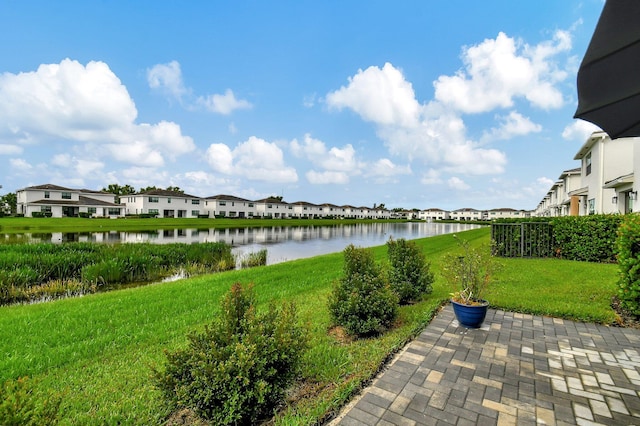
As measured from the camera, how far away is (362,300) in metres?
4.48

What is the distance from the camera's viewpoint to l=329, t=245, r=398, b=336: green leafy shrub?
14.5 feet

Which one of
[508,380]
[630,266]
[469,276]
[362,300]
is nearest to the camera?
[508,380]

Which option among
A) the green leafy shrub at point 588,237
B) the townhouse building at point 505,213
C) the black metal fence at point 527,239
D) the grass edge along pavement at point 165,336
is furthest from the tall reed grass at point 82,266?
the townhouse building at point 505,213

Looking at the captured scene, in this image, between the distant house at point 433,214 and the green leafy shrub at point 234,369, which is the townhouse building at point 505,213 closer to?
the distant house at point 433,214

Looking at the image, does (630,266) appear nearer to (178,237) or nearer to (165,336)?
(165,336)

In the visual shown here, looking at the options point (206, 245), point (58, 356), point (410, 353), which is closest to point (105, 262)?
point (206, 245)

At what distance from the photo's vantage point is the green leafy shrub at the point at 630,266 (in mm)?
4883

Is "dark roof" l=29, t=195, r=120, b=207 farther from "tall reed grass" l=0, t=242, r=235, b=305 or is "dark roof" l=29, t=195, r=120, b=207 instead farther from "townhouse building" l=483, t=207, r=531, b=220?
"townhouse building" l=483, t=207, r=531, b=220

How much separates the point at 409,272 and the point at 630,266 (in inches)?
145

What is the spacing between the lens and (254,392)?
2393mm

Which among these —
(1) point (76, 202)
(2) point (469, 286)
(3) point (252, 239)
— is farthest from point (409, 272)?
(1) point (76, 202)

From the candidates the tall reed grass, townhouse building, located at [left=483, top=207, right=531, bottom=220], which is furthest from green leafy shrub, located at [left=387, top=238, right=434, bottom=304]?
townhouse building, located at [left=483, top=207, right=531, bottom=220]

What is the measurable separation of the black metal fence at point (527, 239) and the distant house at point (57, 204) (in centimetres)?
5969

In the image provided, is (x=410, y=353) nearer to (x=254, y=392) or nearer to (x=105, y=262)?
(x=254, y=392)
